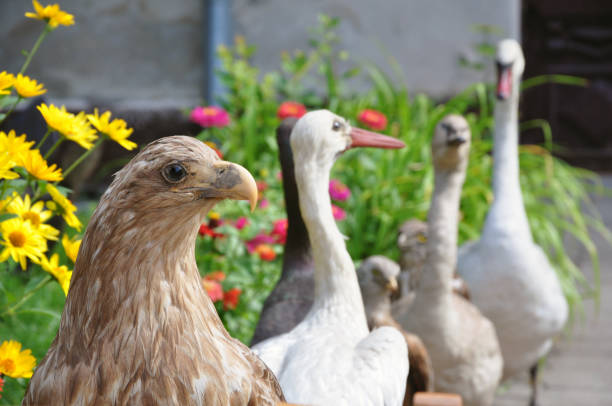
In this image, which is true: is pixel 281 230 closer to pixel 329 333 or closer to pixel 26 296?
pixel 329 333

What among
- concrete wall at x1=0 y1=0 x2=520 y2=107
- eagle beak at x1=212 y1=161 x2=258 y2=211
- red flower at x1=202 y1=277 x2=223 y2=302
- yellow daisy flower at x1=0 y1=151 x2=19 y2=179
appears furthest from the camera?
concrete wall at x1=0 y1=0 x2=520 y2=107

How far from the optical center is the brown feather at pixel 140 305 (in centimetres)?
112

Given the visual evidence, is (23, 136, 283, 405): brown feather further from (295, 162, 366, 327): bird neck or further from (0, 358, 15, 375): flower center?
(295, 162, 366, 327): bird neck

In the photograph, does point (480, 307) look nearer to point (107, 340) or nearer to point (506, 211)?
point (506, 211)

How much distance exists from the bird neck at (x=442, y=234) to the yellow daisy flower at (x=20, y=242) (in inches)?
55.7

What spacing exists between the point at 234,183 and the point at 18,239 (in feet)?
2.09

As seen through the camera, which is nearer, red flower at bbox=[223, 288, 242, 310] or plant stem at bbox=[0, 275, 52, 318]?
plant stem at bbox=[0, 275, 52, 318]

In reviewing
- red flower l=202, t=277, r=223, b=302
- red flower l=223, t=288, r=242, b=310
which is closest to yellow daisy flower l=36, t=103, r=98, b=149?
red flower l=202, t=277, r=223, b=302

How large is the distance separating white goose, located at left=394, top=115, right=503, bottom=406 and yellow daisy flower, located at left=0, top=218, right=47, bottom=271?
1.42m

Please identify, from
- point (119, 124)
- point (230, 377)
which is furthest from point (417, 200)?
point (230, 377)

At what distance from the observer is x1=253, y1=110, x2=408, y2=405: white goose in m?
1.68

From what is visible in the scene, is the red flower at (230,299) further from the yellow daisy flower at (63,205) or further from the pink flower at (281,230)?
the yellow daisy flower at (63,205)

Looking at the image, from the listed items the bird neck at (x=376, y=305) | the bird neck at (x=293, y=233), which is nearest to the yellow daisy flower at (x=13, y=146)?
the bird neck at (x=293, y=233)

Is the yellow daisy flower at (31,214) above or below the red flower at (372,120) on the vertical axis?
below
